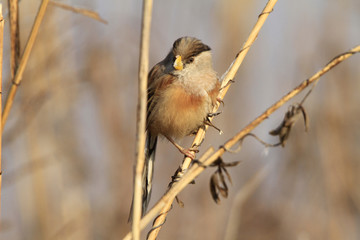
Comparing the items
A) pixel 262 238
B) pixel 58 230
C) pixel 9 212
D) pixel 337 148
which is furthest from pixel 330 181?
pixel 9 212

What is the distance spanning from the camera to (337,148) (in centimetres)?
381

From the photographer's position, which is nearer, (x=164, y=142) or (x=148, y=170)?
(x=148, y=170)

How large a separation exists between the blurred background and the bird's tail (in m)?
0.97

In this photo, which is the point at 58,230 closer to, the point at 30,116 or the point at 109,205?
the point at 109,205

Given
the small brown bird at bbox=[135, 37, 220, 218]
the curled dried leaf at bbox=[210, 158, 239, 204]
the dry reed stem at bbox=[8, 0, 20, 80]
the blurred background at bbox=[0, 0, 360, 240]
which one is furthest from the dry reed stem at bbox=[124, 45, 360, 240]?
the blurred background at bbox=[0, 0, 360, 240]

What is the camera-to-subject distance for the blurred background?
3.66 meters

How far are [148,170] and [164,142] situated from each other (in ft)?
3.64

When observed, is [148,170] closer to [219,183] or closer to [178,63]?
[178,63]

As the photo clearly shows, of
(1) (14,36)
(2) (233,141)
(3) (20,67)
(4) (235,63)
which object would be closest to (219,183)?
(2) (233,141)

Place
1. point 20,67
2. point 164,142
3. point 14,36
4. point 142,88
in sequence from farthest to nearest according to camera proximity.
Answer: point 164,142
point 14,36
point 20,67
point 142,88

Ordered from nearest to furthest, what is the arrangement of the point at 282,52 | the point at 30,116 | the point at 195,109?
the point at 195,109
the point at 30,116
the point at 282,52

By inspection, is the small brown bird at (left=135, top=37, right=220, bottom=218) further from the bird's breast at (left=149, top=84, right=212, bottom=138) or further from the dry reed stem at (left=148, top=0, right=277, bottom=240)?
the dry reed stem at (left=148, top=0, right=277, bottom=240)

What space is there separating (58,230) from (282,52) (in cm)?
234

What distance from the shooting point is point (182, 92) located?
8.76 feet
